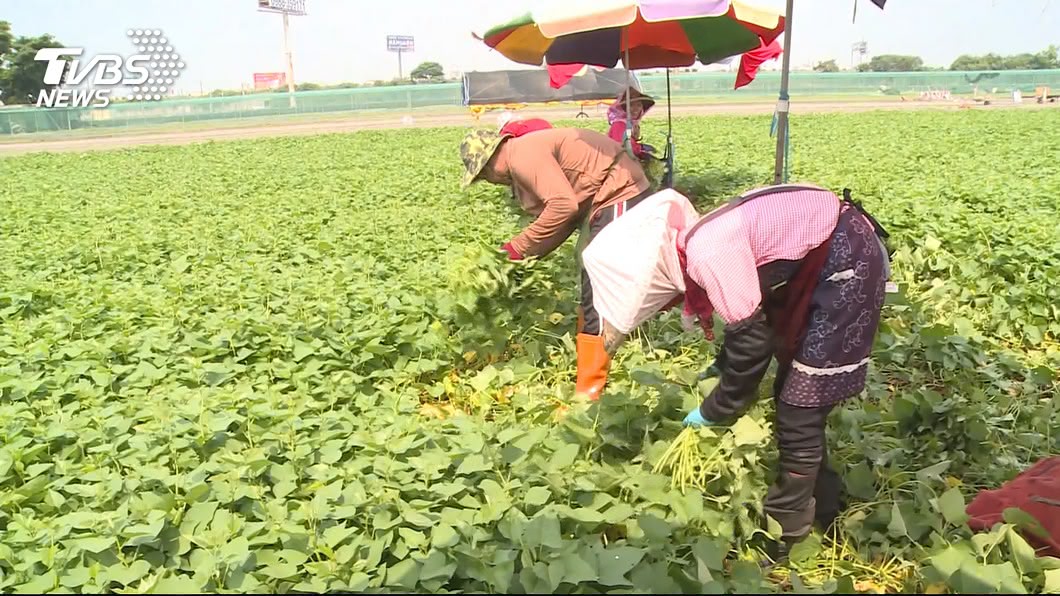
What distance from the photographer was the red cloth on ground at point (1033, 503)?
7.09 ft

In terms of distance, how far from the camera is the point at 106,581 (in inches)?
79.1

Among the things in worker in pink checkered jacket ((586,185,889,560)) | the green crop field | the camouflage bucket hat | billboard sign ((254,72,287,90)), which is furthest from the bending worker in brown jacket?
billboard sign ((254,72,287,90))

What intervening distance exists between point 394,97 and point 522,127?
136 ft

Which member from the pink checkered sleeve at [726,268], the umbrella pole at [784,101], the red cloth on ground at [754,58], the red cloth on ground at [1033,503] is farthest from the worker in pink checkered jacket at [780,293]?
the red cloth on ground at [754,58]

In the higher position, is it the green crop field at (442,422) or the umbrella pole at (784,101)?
the umbrella pole at (784,101)

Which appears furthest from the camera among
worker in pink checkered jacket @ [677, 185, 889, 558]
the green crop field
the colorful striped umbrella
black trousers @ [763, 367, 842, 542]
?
the colorful striped umbrella

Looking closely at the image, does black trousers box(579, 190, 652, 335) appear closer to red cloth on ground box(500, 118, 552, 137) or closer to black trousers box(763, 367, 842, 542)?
red cloth on ground box(500, 118, 552, 137)

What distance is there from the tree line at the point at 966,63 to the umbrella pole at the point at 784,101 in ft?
223

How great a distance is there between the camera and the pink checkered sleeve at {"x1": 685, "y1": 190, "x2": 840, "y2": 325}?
6.93 ft

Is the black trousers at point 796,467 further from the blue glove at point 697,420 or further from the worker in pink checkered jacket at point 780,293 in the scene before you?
the blue glove at point 697,420

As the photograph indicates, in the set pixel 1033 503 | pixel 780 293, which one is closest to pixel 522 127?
pixel 780 293

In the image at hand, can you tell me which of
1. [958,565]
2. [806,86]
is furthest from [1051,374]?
[806,86]

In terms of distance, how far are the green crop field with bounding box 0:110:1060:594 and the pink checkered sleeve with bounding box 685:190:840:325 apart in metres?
0.52

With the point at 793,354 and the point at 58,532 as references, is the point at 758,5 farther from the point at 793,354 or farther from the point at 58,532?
the point at 58,532
